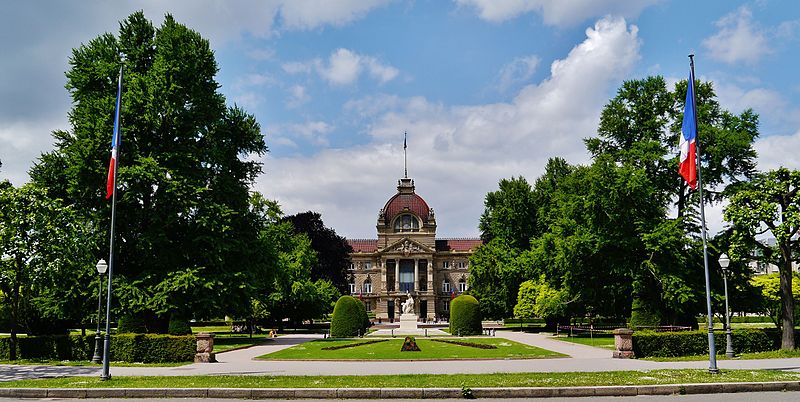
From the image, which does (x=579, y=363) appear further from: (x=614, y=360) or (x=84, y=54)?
(x=84, y=54)

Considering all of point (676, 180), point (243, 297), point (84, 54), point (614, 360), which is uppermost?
point (84, 54)

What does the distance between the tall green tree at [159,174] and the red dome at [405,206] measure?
81990 millimetres

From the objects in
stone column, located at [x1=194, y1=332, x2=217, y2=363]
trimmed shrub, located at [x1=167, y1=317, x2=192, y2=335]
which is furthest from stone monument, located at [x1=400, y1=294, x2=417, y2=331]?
stone column, located at [x1=194, y1=332, x2=217, y2=363]

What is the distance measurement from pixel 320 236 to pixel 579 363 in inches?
2119

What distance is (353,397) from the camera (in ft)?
47.9

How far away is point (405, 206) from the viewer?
384ft

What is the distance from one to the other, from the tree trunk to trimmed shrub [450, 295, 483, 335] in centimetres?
2209

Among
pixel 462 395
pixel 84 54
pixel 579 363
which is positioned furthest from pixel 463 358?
pixel 84 54

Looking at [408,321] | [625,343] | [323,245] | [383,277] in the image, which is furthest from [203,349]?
[383,277]

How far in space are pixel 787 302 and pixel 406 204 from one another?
305 feet

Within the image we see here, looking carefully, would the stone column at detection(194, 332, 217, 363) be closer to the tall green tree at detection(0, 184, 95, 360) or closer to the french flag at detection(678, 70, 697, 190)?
the tall green tree at detection(0, 184, 95, 360)

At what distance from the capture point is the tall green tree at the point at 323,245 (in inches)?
2896

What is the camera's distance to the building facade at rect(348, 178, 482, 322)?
112713 mm

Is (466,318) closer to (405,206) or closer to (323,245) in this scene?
(323,245)
